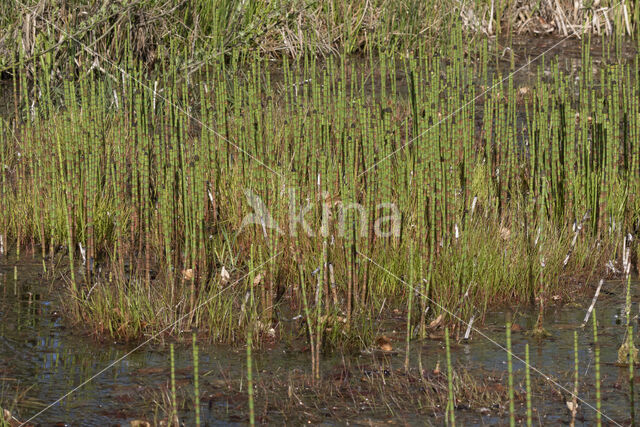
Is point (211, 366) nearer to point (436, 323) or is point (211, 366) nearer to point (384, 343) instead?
point (384, 343)

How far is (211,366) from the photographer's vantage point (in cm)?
321

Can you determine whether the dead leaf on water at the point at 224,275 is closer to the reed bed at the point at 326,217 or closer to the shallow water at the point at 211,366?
the reed bed at the point at 326,217

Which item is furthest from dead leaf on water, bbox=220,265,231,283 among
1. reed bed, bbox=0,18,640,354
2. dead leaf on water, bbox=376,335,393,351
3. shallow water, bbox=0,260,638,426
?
dead leaf on water, bbox=376,335,393,351

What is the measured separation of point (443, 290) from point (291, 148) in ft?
4.92

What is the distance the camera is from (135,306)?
11.3 ft

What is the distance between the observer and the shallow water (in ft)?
9.37

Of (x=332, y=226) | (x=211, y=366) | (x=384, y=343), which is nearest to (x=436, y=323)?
(x=384, y=343)

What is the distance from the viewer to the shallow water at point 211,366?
2857 millimetres

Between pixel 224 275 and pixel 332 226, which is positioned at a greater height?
pixel 332 226

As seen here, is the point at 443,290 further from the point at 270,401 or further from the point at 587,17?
the point at 587,17

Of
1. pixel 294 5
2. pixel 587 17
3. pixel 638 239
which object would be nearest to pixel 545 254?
pixel 638 239

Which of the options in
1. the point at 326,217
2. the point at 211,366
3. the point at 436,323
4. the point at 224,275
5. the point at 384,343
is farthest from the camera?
the point at 224,275

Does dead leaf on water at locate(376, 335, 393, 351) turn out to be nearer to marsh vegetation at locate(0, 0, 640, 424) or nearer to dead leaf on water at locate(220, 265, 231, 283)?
marsh vegetation at locate(0, 0, 640, 424)

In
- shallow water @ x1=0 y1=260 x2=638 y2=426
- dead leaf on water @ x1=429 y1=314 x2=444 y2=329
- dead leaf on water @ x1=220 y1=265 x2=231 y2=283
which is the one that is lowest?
shallow water @ x1=0 y1=260 x2=638 y2=426
